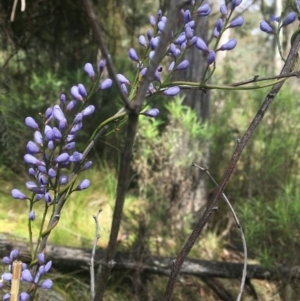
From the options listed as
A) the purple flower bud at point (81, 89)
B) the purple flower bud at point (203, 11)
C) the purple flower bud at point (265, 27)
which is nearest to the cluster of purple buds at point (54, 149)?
the purple flower bud at point (81, 89)

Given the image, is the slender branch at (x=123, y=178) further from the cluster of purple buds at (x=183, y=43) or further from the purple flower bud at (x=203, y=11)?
the purple flower bud at (x=203, y=11)

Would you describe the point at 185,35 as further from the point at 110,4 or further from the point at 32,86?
the point at 110,4

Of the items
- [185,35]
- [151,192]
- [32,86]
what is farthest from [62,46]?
[185,35]

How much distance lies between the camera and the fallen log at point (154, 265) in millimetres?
2264

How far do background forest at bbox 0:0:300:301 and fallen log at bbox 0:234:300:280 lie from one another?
44 mm

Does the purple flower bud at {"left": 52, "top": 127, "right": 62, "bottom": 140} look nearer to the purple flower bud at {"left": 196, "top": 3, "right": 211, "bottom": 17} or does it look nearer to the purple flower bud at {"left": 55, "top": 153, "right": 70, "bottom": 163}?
the purple flower bud at {"left": 55, "top": 153, "right": 70, "bottom": 163}

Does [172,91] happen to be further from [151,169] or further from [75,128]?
[151,169]

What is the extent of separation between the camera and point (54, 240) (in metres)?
2.56

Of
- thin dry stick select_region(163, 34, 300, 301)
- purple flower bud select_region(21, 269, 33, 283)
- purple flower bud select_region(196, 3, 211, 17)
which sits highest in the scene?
purple flower bud select_region(196, 3, 211, 17)

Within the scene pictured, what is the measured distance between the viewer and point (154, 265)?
7.71ft

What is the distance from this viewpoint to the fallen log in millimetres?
2264

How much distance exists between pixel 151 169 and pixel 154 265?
828 millimetres

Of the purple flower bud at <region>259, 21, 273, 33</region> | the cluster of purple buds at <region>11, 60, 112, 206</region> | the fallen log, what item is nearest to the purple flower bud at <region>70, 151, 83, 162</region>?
the cluster of purple buds at <region>11, 60, 112, 206</region>

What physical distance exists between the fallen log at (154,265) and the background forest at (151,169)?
44 mm
